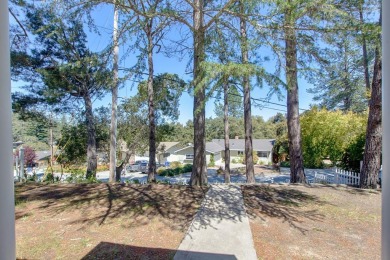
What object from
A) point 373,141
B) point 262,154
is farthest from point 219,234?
point 262,154

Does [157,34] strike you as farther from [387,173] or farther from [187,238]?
[387,173]

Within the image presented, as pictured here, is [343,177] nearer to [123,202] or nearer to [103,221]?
[123,202]

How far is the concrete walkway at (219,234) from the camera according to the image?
288 cm

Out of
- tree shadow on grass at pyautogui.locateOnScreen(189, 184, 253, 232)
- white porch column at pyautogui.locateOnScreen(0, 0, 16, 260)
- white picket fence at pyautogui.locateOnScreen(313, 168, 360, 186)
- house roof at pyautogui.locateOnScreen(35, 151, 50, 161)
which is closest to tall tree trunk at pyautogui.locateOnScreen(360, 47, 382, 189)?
white picket fence at pyautogui.locateOnScreen(313, 168, 360, 186)

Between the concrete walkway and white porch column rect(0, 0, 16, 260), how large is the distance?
7.07 ft

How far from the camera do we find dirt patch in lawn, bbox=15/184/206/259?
9.60 ft

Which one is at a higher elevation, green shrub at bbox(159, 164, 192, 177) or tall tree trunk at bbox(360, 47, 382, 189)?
tall tree trunk at bbox(360, 47, 382, 189)

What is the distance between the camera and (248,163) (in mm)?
10695

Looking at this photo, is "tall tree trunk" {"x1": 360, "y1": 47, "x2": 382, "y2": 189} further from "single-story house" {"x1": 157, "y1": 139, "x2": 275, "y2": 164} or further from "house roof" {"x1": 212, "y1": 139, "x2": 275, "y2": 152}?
"house roof" {"x1": 212, "y1": 139, "x2": 275, "y2": 152}

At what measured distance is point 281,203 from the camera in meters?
4.95

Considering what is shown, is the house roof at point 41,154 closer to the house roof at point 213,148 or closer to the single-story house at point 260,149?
the house roof at point 213,148

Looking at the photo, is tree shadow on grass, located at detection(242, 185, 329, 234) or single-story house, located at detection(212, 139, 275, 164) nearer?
tree shadow on grass, located at detection(242, 185, 329, 234)

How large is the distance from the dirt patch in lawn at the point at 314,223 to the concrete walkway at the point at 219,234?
0.51 ft

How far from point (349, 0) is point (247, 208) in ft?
13.8
